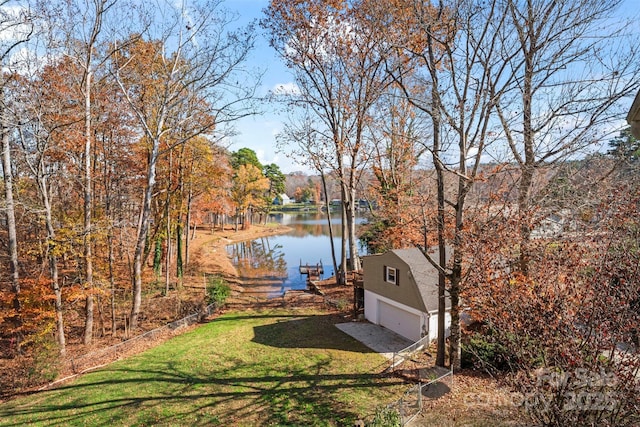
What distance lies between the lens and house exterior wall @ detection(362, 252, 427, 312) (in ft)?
43.9

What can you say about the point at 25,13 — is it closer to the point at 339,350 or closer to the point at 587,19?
the point at 339,350

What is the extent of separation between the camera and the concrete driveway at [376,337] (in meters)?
12.9

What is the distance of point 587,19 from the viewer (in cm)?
978

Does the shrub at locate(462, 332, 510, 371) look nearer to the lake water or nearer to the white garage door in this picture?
the white garage door

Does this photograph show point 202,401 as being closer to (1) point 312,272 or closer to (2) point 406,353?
(2) point 406,353

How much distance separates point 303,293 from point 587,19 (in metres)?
17.8

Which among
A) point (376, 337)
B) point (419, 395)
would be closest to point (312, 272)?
point (376, 337)

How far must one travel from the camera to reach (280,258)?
115ft

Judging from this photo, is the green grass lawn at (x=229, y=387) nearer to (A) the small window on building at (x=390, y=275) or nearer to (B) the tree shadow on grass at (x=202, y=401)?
(B) the tree shadow on grass at (x=202, y=401)

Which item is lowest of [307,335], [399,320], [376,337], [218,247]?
[376,337]

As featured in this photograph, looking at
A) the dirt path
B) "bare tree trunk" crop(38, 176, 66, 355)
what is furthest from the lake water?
"bare tree trunk" crop(38, 176, 66, 355)

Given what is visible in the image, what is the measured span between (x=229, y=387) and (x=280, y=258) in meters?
24.6

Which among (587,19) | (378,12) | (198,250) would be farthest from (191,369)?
(198,250)

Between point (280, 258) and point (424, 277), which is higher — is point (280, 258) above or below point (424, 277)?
below
